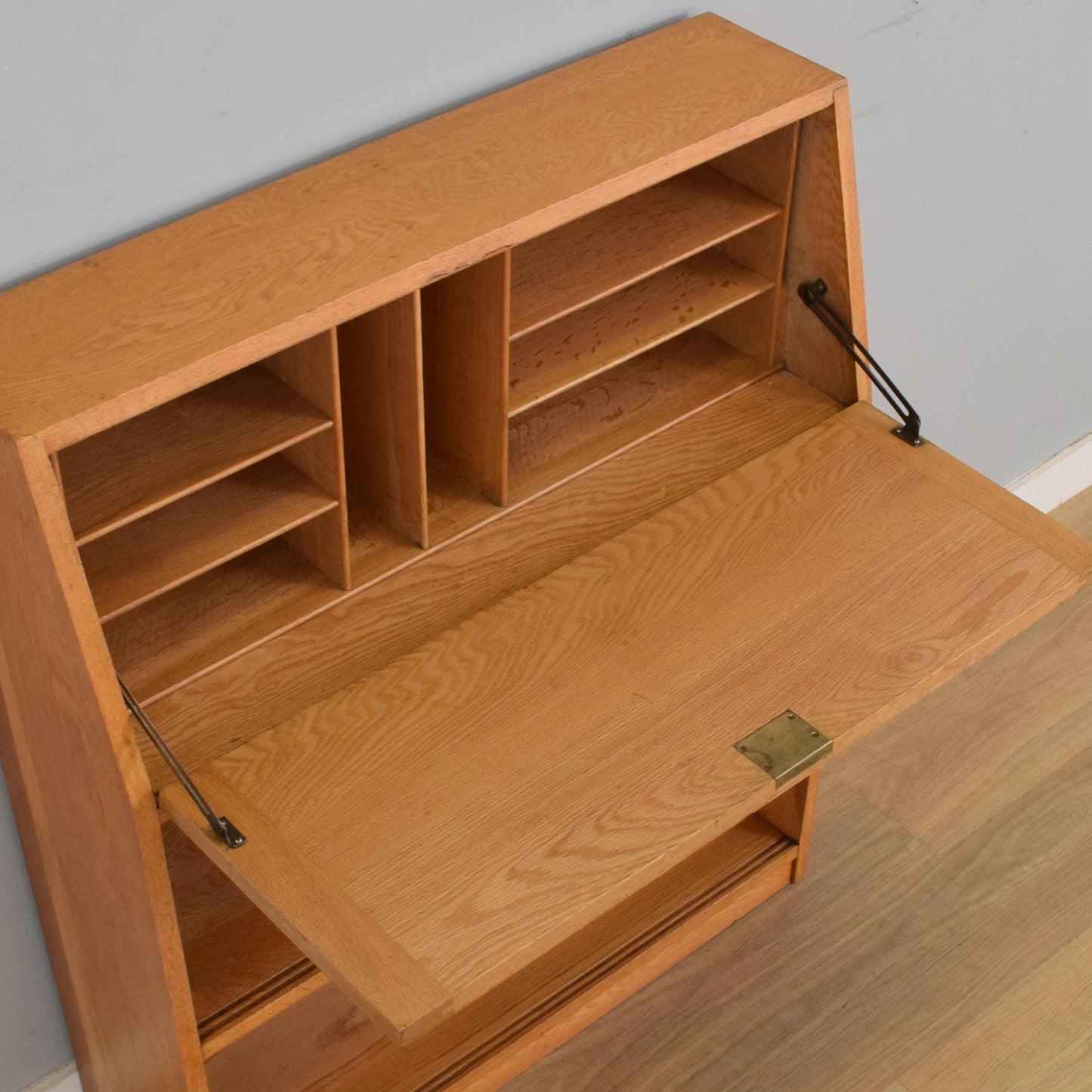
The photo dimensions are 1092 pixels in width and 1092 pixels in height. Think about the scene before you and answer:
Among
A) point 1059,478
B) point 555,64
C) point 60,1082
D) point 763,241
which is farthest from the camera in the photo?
point 1059,478

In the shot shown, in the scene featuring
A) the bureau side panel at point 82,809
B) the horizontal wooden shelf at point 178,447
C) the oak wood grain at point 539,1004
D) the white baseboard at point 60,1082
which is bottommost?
the white baseboard at point 60,1082

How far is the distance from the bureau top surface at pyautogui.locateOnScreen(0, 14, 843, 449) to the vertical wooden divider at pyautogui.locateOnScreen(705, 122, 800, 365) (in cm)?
11

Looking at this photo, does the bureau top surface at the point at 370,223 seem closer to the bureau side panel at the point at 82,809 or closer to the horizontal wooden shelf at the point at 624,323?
the bureau side panel at the point at 82,809

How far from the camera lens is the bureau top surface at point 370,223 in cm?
138

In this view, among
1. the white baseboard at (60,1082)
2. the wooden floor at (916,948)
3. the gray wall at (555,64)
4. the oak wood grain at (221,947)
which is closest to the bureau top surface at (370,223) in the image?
the gray wall at (555,64)

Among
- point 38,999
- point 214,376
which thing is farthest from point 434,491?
point 38,999

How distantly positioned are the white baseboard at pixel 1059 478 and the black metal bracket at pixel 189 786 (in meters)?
2.24

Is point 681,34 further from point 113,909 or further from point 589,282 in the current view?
point 113,909

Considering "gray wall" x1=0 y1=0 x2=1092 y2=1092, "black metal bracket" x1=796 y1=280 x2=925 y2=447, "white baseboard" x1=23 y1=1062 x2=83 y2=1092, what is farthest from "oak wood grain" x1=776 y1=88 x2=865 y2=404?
"white baseboard" x1=23 y1=1062 x2=83 y2=1092

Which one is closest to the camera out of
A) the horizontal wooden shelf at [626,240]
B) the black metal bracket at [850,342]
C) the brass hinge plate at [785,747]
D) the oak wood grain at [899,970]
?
the brass hinge plate at [785,747]

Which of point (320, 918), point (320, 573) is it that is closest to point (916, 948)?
point (320, 573)

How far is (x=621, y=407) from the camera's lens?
2043 millimetres

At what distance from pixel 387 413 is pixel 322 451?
11cm

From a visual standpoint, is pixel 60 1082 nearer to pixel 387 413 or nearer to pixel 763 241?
pixel 387 413
